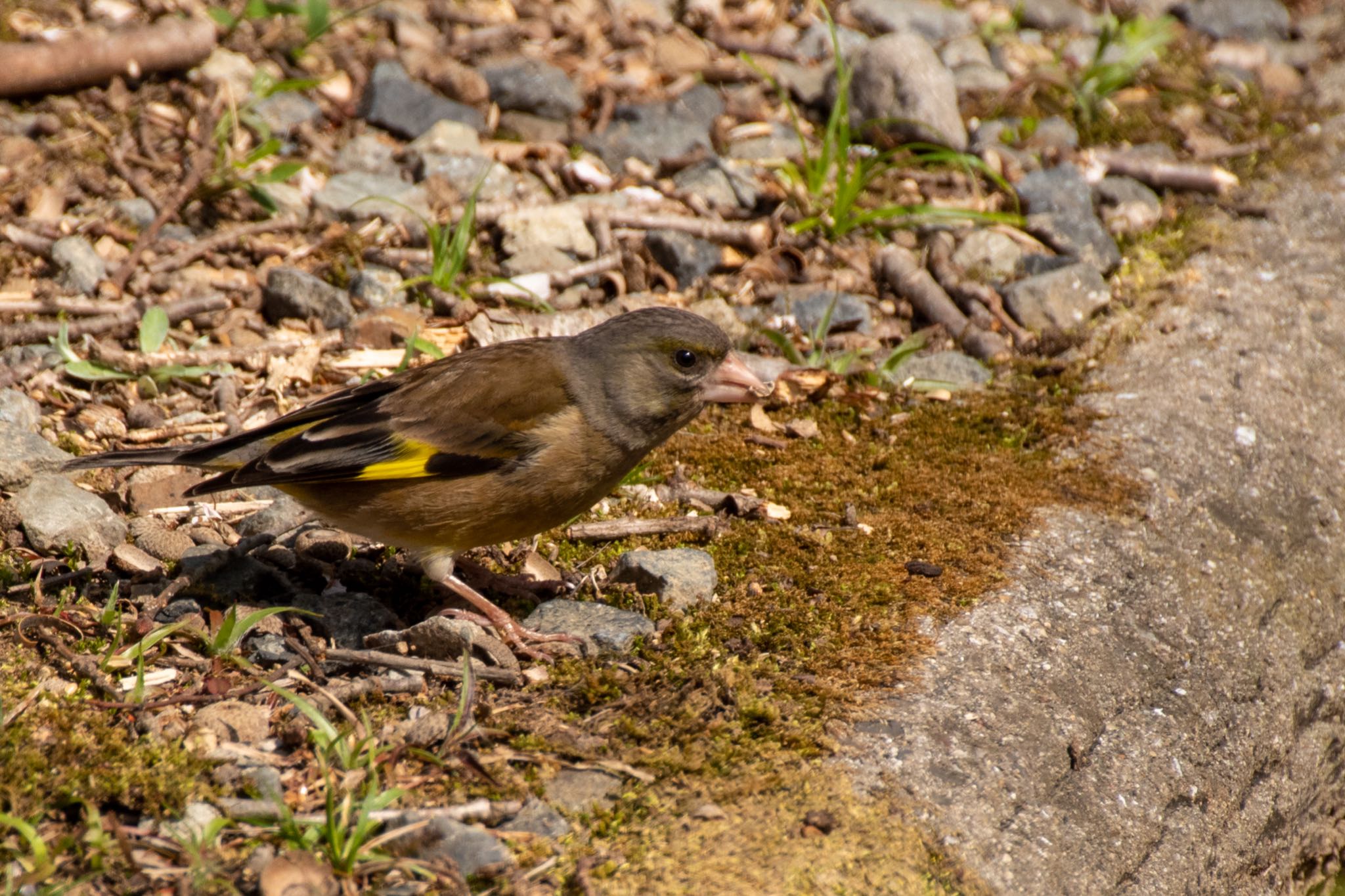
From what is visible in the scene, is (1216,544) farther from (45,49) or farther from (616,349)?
(45,49)

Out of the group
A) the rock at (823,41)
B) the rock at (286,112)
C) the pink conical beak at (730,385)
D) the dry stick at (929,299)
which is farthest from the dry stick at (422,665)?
the rock at (823,41)

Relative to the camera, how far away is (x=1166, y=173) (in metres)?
7.79

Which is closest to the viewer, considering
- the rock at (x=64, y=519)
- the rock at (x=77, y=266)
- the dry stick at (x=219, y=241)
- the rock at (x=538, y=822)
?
the rock at (x=538, y=822)

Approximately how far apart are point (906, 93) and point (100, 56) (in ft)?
15.1

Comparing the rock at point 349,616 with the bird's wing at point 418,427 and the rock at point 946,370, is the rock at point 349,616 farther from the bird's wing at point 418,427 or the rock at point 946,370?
the rock at point 946,370

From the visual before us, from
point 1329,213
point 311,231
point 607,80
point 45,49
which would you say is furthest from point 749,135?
point 45,49

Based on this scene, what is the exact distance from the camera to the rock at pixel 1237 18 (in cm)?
970

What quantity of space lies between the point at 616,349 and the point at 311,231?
2.59 m

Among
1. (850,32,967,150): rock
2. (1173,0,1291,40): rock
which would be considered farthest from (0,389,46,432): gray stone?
(1173,0,1291,40): rock

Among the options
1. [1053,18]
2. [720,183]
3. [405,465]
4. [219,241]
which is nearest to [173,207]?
[219,241]

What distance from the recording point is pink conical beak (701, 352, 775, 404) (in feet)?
16.6

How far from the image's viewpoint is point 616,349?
4.96 metres

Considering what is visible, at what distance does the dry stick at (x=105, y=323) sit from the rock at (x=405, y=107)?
1.86 metres

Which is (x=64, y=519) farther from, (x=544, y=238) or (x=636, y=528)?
(x=544, y=238)
